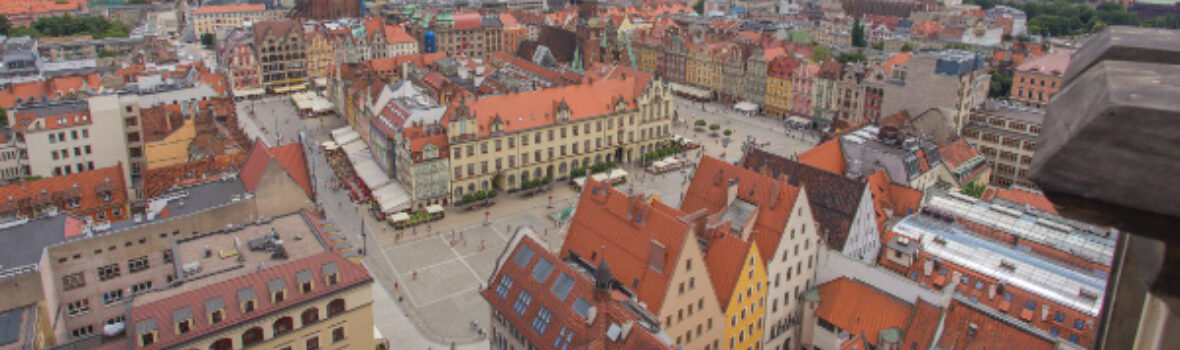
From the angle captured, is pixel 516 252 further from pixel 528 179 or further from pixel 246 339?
pixel 528 179

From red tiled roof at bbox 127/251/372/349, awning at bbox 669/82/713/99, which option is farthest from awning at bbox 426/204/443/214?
awning at bbox 669/82/713/99

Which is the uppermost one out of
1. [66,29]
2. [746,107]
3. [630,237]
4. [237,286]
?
[66,29]

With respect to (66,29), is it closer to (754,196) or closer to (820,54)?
(820,54)

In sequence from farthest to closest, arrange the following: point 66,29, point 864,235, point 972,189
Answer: point 66,29 < point 972,189 < point 864,235

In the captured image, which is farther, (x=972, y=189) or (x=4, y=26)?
(x=4, y=26)

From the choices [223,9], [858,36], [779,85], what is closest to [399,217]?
[779,85]

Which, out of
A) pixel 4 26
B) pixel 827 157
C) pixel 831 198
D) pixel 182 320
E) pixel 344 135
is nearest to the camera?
pixel 182 320
